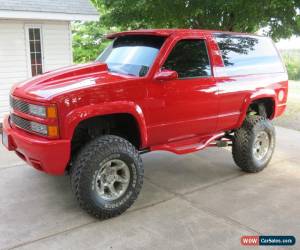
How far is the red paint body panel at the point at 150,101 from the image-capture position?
397cm

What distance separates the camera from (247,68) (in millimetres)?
5641

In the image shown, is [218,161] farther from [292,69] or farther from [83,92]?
[292,69]

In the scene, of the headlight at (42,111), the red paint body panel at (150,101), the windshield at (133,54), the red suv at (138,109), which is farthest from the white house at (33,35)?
the headlight at (42,111)

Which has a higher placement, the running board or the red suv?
the red suv

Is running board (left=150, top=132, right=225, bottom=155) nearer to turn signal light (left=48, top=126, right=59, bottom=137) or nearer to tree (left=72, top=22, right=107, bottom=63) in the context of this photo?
turn signal light (left=48, top=126, right=59, bottom=137)

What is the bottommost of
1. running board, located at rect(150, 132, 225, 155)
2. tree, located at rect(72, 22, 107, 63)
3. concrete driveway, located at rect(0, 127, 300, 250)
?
concrete driveway, located at rect(0, 127, 300, 250)

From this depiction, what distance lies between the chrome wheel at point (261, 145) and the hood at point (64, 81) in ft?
8.38

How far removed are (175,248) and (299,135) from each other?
579 cm

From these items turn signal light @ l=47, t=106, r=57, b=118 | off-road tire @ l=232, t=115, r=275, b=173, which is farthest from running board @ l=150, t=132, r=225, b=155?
turn signal light @ l=47, t=106, r=57, b=118

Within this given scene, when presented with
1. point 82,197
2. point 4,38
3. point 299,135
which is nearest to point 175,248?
point 82,197

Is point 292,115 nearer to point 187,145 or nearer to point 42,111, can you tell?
point 187,145

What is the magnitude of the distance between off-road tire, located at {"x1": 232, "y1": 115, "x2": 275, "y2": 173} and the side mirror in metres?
1.76

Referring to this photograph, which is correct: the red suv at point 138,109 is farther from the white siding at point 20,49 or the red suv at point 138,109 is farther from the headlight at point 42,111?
the white siding at point 20,49

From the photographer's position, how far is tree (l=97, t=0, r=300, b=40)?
994 centimetres
